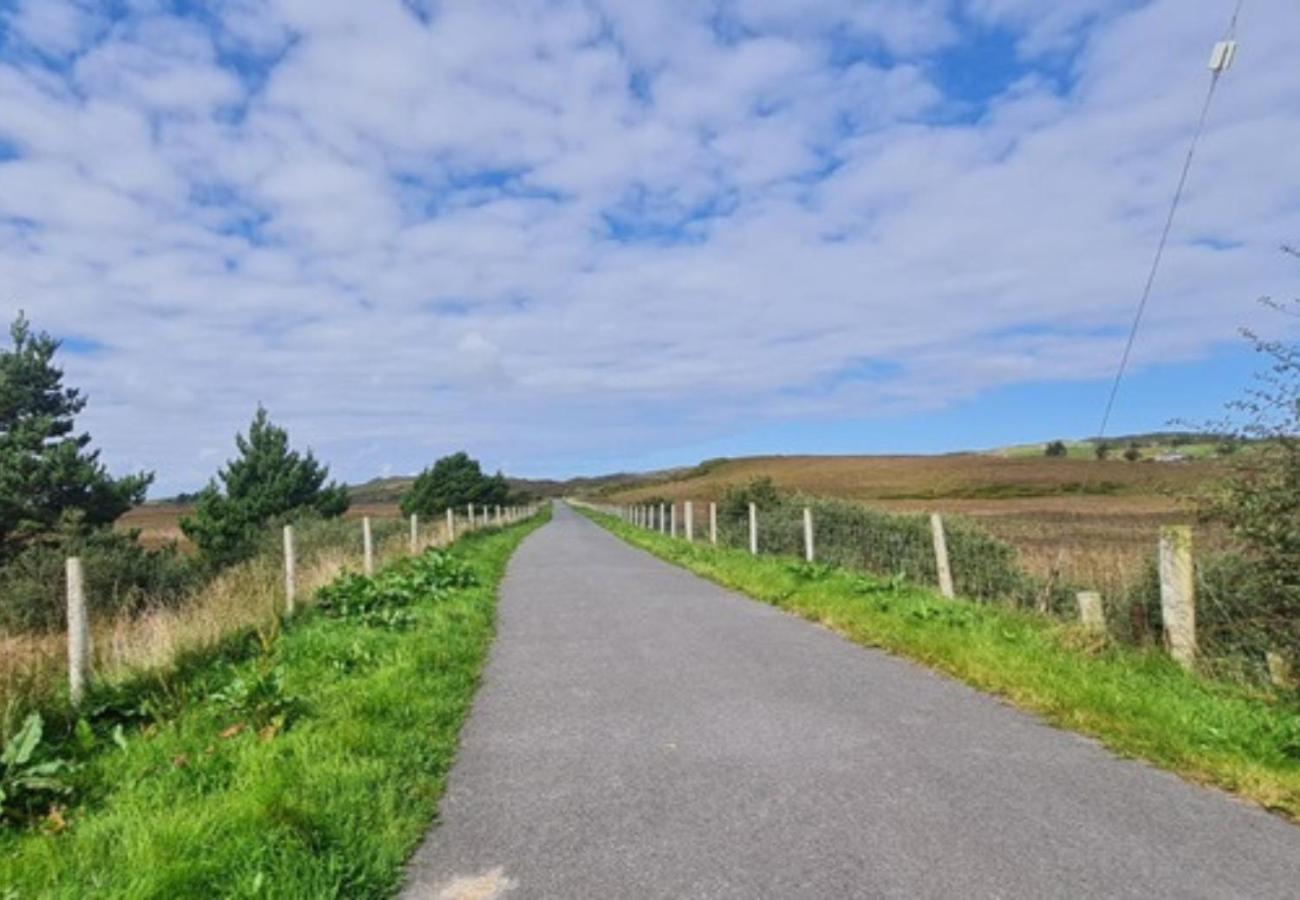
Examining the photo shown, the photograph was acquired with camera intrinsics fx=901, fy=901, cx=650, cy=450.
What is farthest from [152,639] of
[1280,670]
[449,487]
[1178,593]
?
[449,487]

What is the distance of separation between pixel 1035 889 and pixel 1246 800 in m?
1.95

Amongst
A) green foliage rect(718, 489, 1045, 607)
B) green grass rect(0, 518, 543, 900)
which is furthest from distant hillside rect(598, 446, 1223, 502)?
green grass rect(0, 518, 543, 900)

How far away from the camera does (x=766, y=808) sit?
4.58m

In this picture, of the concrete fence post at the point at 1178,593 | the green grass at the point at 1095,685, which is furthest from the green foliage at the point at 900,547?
the concrete fence post at the point at 1178,593

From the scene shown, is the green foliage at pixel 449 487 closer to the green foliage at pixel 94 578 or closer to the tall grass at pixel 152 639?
the green foliage at pixel 94 578

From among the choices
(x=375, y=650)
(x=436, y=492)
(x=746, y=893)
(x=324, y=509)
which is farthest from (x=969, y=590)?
(x=436, y=492)

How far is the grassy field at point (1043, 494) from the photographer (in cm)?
1058

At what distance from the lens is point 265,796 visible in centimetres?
445

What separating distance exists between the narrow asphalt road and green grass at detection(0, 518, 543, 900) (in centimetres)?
28

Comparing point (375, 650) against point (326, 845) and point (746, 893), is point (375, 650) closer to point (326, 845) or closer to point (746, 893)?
point (326, 845)

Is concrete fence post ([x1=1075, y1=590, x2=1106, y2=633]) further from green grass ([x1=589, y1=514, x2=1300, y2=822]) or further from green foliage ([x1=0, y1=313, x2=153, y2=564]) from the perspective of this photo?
green foliage ([x1=0, y1=313, x2=153, y2=564])

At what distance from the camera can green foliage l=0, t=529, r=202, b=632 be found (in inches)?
833

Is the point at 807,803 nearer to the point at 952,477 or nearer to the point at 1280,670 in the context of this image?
the point at 1280,670

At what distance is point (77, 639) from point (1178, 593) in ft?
30.5
